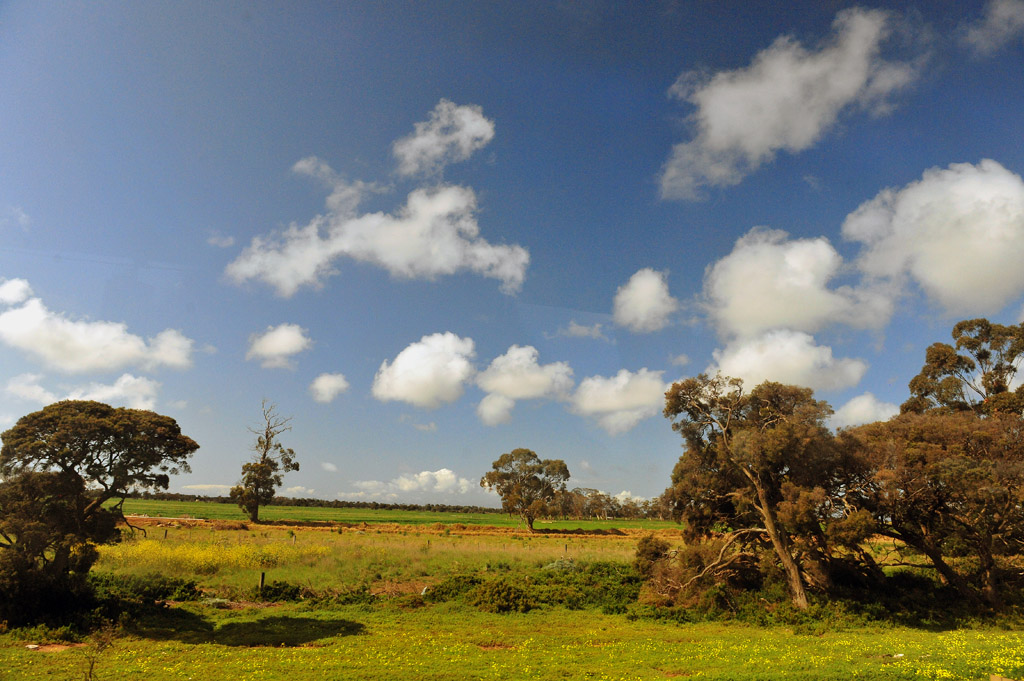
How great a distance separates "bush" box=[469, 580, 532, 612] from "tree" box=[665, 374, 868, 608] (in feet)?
35.6

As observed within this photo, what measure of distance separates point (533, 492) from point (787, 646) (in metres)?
65.9

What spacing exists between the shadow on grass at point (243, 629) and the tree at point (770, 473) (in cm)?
1917

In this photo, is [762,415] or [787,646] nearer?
[787,646]

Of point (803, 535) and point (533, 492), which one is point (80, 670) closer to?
point (803, 535)

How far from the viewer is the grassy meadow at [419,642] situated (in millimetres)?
13797

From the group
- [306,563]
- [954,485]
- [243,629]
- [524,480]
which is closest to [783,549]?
[954,485]

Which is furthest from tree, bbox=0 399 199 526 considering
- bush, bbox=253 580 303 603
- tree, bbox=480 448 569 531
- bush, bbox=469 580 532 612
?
tree, bbox=480 448 569 531

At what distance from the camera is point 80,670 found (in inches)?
543

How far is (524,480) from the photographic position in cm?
8325

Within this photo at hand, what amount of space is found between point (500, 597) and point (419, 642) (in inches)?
325

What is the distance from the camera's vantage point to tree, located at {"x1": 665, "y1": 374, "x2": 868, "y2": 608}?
937 inches

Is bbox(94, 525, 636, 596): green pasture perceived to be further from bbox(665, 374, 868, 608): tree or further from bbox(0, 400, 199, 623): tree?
bbox(665, 374, 868, 608): tree

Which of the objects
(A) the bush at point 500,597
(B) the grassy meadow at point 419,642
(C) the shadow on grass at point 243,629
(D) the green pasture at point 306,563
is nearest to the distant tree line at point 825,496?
(B) the grassy meadow at point 419,642

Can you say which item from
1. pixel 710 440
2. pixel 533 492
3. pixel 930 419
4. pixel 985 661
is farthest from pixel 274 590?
pixel 533 492
